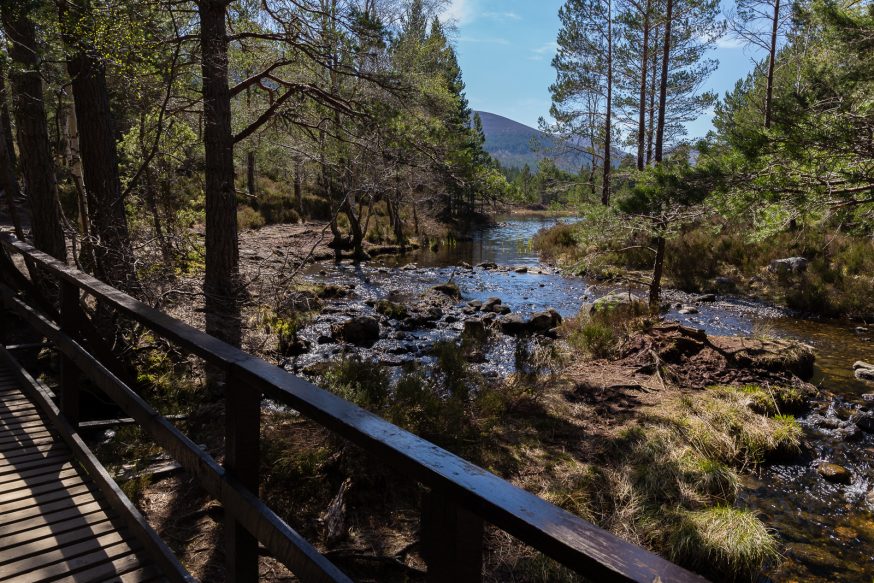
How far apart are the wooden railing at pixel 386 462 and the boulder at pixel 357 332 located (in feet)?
28.5

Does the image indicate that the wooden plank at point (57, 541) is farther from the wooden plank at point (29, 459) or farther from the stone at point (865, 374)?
the stone at point (865, 374)

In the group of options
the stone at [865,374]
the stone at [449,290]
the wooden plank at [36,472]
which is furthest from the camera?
the stone at [449,290]

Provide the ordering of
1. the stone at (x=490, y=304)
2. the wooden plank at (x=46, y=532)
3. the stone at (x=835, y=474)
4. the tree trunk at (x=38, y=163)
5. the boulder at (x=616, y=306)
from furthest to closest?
the stone at (x=490, y=304) < the boulder at (x=616, y=306) < the tree trunk at (x=38, y=163) < the stone at (x=835, y=474) < the wooden plank at (x=46, y=532)

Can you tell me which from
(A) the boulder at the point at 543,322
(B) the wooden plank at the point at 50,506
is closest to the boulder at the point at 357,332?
(A) the boulder at the point at 543,322

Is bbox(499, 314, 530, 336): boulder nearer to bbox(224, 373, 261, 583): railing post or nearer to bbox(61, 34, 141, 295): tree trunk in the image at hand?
bbox(61, 34, 141, 295): tree trunk

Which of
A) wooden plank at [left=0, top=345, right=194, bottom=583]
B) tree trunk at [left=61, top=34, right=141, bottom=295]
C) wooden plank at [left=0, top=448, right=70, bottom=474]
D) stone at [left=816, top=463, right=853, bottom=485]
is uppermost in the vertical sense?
tree trunk at [left=61, top=34, right=141, bottom=295]

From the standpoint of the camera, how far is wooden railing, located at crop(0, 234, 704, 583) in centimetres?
86

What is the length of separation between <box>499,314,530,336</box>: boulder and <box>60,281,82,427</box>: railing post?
32.0 ft

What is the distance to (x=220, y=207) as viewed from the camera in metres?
7.24

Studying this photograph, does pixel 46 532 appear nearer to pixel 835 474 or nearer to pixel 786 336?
pixel 835 474

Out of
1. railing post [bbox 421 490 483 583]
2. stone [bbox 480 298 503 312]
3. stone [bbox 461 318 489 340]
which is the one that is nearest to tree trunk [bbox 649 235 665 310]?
stone [bbox 461 318 489 340]

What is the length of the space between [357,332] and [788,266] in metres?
12.9

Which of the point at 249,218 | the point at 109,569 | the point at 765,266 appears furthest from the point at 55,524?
the point at 249,218

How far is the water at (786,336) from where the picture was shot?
4934mm
